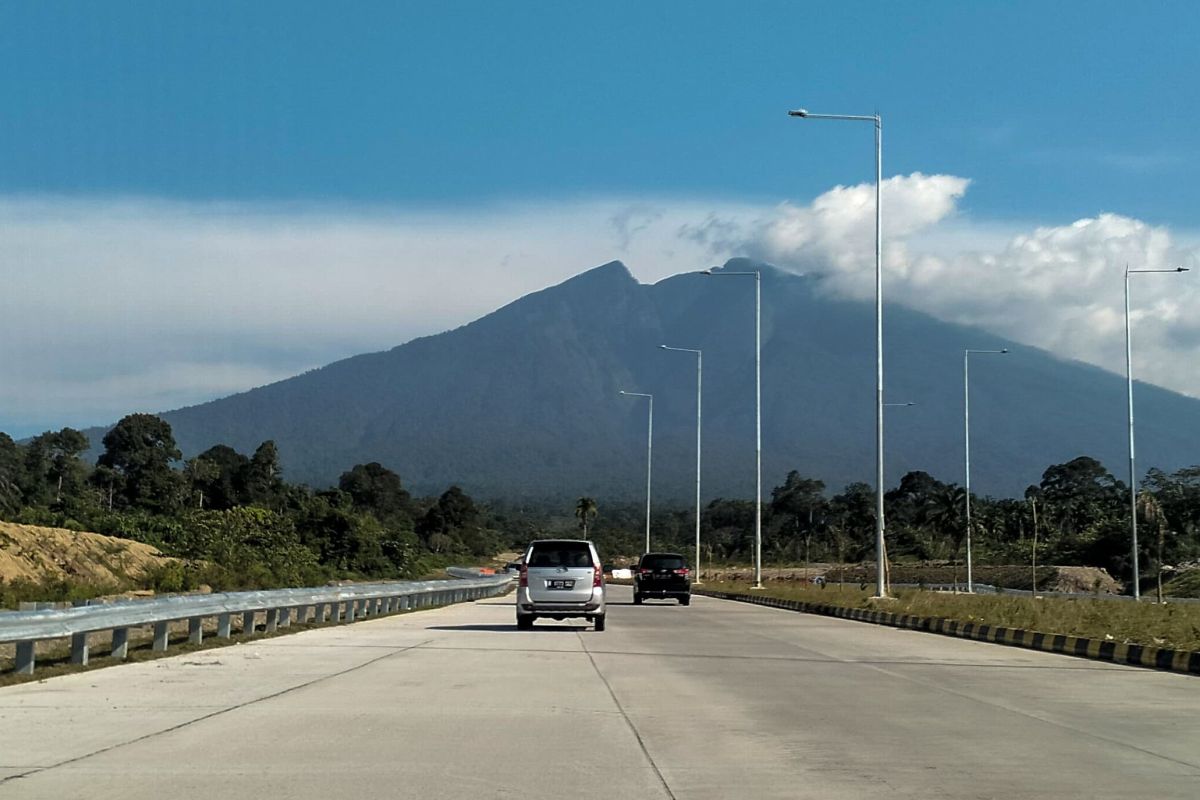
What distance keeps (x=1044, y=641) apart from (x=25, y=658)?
16.9 meters

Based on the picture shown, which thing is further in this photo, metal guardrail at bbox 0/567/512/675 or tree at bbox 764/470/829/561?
tree at bbox 764/470/829/561

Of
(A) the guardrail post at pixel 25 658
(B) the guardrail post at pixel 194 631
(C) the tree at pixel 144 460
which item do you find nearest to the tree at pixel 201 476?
(C) the tree at pixel 144 460

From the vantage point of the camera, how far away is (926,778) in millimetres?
10070

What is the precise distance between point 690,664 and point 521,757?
9.75 metres

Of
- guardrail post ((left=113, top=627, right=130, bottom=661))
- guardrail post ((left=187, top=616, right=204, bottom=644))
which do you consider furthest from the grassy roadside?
guardrail post ((left=113, top=627, right=130, bottom=661))

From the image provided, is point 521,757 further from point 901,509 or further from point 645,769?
point 901,509

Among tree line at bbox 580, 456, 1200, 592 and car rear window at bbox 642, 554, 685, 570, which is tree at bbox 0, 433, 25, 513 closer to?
car rear window at bbox 642, 554, 685, 570

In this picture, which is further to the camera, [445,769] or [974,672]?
[974,672]

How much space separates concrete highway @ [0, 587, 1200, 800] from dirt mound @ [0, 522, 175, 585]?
95.4 feet

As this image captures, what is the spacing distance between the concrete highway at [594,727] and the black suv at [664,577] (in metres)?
24.9

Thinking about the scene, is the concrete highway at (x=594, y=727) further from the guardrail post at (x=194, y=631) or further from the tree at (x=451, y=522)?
the tree at (x=451, y=522)

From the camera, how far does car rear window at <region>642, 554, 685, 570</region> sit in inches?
1869

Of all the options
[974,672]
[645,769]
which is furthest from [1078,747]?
[974,672]

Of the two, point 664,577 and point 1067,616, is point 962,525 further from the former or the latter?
point 1067,616
